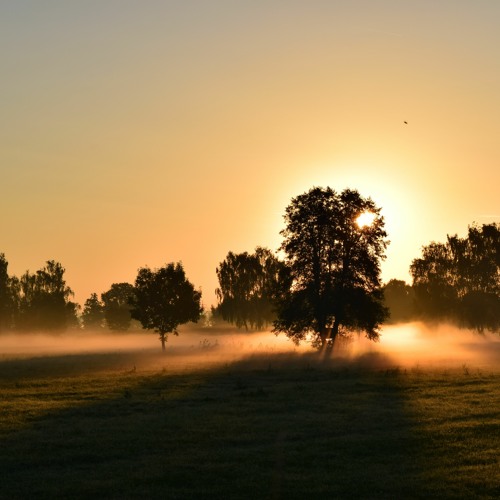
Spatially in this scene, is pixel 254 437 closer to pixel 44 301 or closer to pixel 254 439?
pixel 254 439

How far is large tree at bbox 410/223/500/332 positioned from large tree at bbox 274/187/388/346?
48259 millimetres

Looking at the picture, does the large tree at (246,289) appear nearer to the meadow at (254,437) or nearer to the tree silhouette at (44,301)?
the tree silhouette at (44,301)

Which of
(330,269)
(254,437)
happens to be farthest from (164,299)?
(254,437)

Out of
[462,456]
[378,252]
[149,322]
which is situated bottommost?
[462,456]

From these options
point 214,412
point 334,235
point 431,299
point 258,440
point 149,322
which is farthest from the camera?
point 431,299

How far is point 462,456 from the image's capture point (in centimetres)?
1973

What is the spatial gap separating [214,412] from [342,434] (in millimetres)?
6685

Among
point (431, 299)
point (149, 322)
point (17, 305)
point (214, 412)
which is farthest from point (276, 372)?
point (17, 305)

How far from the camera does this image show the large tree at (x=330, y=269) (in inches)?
2689

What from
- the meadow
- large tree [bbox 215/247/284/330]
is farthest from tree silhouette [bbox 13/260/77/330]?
the meadow

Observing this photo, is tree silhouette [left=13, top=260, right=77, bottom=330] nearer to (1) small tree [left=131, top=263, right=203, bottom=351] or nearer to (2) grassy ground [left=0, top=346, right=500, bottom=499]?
(1) small tree [left=131, top=263, right=203, bottom=351]

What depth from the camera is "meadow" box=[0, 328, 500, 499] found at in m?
17.3

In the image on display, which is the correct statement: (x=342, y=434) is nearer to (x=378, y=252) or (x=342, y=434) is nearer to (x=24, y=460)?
(x=24, y=460)

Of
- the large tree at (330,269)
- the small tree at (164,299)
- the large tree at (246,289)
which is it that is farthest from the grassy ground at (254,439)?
the large tree at (246,289)
